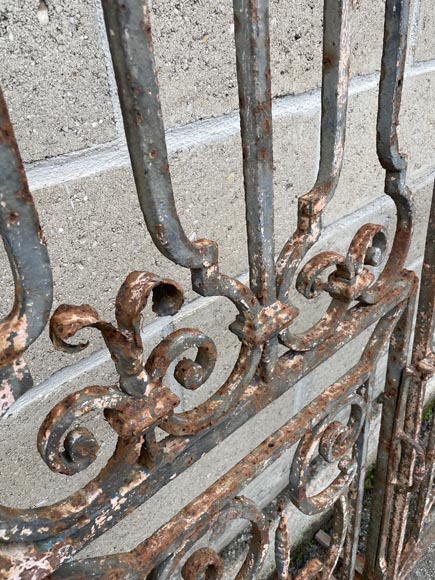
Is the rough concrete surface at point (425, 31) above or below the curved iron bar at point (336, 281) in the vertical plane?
above

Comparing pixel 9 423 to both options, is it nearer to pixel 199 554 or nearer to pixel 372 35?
pixel 199 554

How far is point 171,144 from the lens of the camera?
27.6 inches

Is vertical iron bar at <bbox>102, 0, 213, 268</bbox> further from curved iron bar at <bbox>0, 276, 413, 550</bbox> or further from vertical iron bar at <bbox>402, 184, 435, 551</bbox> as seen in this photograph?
vertical iron bar at <bbox>402, 184, 435, 551</bbox>

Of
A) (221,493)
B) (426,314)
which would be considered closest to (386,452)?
(426,314)

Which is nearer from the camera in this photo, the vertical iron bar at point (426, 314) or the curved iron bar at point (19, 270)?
the curved iron bar at point (19, 270)

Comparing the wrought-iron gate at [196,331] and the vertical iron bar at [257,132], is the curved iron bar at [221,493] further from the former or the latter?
the vertical iron bar at [257,132]

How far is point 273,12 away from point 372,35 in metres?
0.28

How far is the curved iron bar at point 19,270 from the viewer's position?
298 millimetres

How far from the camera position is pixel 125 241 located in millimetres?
702

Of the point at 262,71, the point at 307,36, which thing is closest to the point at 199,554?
the point at 262,71

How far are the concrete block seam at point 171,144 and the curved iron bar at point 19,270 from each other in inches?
11.6

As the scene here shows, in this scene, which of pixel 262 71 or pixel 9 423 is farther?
pixel 9 423

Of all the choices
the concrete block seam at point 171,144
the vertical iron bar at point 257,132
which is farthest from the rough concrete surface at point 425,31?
the vertical iron bar at point 257,132

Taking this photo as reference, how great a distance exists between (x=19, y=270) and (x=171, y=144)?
42 centimetres
